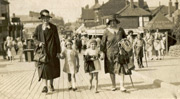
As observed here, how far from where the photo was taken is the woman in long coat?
24.2ft

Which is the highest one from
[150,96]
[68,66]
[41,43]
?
[41,43]

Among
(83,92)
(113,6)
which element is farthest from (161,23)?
(113,6)

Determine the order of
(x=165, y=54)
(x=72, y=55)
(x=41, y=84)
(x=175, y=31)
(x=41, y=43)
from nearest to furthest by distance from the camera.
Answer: (x=41, y=43) → (x=72, y=55) → (x=41, y=84) → (x=175, y=31) → (x=165, y=54)

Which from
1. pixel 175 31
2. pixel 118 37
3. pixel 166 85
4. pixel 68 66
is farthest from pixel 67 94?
pixel 175 31

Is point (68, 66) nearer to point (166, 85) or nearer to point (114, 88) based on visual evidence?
point (114, 88)

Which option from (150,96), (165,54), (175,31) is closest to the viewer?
(150,96)

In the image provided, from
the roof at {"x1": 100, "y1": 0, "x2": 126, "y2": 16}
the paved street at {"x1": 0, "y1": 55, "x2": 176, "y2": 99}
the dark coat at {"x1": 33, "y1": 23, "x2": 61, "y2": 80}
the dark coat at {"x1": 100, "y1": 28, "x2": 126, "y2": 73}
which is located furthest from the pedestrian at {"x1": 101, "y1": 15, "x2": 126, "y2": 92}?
the roof at {"x1": 100, "y1": 0, "x2": 126, "y2": 16}

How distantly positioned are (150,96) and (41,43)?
249 centimetres

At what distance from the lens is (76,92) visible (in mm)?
7414

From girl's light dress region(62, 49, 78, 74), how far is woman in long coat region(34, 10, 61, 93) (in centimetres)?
31

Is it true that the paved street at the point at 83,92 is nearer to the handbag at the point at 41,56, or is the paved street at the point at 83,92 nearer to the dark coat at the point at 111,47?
the dark coat at the point at 111,47

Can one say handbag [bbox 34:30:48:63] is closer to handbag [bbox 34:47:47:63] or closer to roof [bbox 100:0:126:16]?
handbag [bbox 34:47:47:63]

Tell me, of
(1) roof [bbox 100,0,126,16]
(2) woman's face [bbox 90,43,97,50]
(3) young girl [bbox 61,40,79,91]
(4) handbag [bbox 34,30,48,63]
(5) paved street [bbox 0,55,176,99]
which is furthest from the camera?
(1) roof [bbox 100,0,126,16]

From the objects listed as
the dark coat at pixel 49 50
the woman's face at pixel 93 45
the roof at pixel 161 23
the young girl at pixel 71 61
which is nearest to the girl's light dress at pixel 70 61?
the young girl at pixel 71 61
